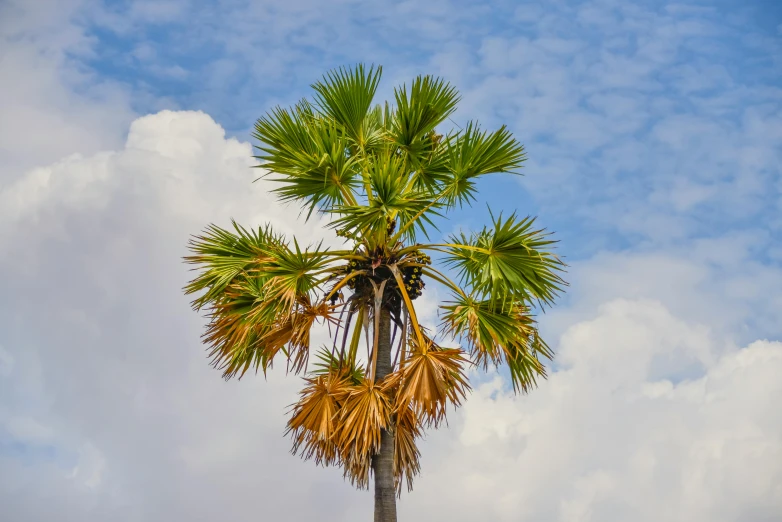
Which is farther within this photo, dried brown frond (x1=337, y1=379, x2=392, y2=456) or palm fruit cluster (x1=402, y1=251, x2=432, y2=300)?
palm fruit cluster (x1=402, y1=251, x2=432, y2=300)

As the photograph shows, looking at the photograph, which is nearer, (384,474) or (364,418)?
(364,418)

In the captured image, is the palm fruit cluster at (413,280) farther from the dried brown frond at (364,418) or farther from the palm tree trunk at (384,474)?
the dried brown frond at (364,418)

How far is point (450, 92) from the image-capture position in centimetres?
1395

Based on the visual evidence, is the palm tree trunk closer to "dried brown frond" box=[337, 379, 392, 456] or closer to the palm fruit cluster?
"dried brown frond" box=[337, 379, 392, 456]

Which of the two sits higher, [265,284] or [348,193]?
[348,193]

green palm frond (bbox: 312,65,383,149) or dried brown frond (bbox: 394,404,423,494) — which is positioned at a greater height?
green palm frond (bbox: 312,65,383,149)

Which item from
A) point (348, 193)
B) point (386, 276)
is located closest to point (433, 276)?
point (386, 276)

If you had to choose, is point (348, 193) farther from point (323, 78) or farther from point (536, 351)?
point (536, 351)

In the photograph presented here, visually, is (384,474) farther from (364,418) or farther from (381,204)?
(381,204)

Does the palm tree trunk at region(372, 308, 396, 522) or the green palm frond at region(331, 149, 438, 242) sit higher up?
the green palm frond at region(331, 149, 438, 242)

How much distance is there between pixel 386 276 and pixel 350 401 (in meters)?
1.83

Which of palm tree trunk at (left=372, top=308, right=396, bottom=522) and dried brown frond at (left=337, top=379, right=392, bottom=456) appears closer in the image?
dried brown frond at (left=337, top=379, right=392, bottom=456)

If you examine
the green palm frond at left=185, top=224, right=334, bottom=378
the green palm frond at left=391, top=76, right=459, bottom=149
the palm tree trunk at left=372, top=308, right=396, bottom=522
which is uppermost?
the green palm frond at left=391, top=76, right=459, bottom=149

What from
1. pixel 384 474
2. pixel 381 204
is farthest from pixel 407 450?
pixel 381 204
